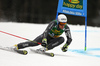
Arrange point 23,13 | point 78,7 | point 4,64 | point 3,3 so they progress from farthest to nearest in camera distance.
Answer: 1. point 3,3
2. point 23,13
3. point 78,7
4. point 4,64

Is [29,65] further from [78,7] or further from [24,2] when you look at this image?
[24,2]

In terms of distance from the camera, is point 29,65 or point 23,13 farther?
point 23,13

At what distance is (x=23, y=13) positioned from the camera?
510 inches

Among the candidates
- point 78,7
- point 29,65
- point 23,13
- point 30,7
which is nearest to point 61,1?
point 78,7

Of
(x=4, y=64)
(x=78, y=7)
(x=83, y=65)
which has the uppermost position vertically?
(x=78, y=7)

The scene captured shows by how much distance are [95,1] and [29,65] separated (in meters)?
11.8

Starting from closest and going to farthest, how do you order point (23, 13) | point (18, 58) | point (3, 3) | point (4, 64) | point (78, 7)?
point (4, 64)
point (18, 58)
point (78, 7)
point (23, 13)
point (3, 3)

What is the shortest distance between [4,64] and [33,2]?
10.9 meters

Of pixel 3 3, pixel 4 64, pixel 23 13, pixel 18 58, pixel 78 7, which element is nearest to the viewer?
pixel 4 64

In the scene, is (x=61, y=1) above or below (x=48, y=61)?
above

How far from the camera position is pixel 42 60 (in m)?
4.33

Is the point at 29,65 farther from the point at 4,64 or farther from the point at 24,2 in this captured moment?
the point at 24,2

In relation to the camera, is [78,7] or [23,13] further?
[23,13]

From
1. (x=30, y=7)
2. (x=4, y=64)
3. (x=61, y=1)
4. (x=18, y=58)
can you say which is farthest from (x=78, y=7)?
(x=30, y=7)
